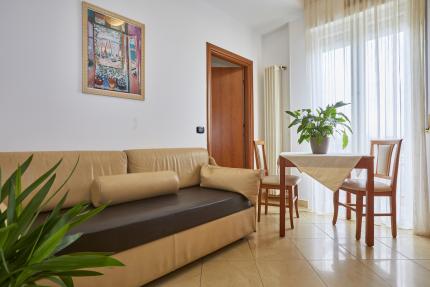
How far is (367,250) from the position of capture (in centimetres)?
211

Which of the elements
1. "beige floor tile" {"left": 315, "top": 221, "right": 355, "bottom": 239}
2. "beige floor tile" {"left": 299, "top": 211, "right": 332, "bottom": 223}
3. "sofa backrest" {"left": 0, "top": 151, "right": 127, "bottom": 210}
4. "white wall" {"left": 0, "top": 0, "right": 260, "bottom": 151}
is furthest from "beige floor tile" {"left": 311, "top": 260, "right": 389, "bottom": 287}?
"white wall" {"left": 0, "top": 0, "right": 260, "bottom": 151}

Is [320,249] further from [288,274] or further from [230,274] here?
[230,274]

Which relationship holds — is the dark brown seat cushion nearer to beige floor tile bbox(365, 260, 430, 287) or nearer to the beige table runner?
the beige table runner

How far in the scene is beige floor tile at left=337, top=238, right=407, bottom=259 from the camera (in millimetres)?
1997

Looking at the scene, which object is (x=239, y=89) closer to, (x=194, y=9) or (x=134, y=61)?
(x=194, y=9)

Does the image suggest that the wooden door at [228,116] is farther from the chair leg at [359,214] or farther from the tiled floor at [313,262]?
the chair leg at [359,214]

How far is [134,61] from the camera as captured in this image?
244 cm

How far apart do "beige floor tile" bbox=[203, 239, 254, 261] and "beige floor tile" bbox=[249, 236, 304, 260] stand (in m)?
0.05

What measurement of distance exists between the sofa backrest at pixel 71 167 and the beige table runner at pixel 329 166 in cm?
161

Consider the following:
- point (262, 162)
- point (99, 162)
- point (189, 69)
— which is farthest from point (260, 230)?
point (189, 69)

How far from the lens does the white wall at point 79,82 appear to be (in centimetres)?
179

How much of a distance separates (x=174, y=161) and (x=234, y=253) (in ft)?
3.28

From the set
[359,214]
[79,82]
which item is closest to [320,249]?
[359,214]

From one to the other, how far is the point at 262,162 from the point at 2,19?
2.74 metres
